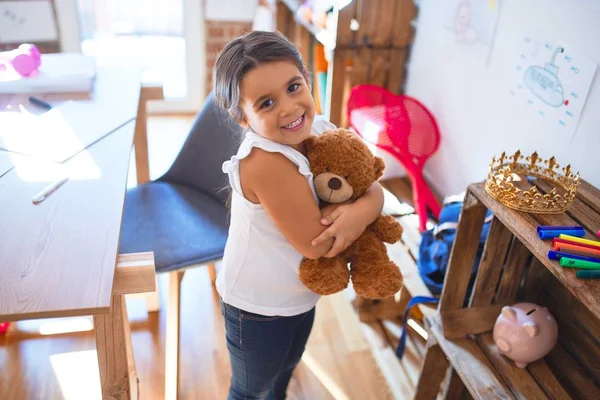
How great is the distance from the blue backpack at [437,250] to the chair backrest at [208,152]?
2.11ft

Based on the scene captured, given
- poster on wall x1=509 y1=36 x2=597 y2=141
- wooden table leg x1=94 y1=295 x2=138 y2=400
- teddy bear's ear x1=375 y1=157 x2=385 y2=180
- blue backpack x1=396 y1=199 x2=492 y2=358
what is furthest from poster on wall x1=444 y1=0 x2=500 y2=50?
wooden table leg x1=94 y1=295 x2=138 y2=400

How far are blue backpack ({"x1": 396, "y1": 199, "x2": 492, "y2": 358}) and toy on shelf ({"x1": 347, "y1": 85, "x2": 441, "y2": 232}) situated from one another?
0.38 ft

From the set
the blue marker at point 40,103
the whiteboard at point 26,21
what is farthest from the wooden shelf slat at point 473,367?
the whiteboard at point 26,21

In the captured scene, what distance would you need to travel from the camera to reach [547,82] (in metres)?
1.33

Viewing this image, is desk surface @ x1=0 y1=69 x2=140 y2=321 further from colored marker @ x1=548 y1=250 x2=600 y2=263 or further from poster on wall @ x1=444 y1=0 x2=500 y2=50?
poster on wall @ x1=444 y1=0 x2=500 y2=50

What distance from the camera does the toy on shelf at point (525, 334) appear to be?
117 centimetres

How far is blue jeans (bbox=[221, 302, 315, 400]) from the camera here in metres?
1.08

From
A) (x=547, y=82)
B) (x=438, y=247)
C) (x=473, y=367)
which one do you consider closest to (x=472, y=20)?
(x=547, y=82)

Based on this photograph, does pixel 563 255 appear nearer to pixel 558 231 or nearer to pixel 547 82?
pixel 558 231

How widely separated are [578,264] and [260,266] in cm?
55

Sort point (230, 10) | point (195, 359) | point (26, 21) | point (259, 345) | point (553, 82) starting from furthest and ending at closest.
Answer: point (230, 10)
point (26, 21)
point (195, 359)
point (553, 82)
point (259, 345)

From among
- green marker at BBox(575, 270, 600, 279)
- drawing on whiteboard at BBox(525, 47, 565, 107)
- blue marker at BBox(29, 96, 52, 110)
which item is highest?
drawing on whiteboard at BBox(525, 47, 565, 107)

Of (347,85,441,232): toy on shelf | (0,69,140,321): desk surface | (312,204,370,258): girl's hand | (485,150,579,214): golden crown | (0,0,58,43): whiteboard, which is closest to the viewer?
(0,69,140,321): desk surface

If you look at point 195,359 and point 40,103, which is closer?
point 40,103
